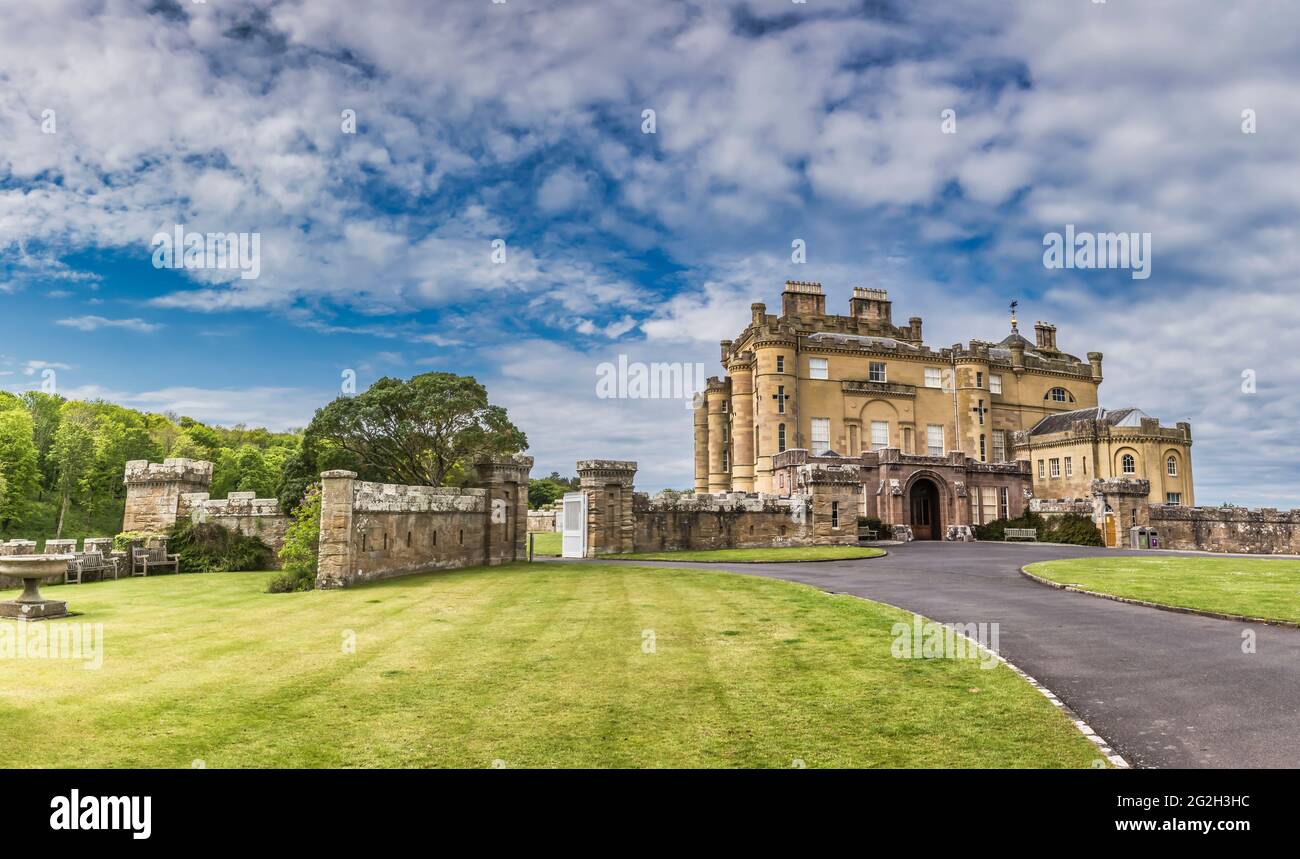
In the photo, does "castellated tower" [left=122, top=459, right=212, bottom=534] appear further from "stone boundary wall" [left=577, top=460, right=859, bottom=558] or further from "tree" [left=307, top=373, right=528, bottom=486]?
"stone boundary wall" [left=577, top=460, right=859, bottom=558]

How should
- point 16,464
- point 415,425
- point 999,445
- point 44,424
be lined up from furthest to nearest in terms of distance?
point 44,424 < point 999,445 < point 16,464 < point 415,425

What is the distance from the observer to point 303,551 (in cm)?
1823

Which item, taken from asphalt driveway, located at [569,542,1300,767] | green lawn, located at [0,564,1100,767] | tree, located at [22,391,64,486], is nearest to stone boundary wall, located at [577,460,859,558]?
asphalt driveway, located at [569,542,1300,767]

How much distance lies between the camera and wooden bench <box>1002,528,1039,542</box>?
3981 centimetres

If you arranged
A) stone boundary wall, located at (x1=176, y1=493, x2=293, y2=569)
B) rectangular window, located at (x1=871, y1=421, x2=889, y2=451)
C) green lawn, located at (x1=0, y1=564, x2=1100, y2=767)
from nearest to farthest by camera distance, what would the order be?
green lawn, located at (x1=0, y1=564, x2=1100, y2=767), stone boundary wall, located at (x1=176, y1=493, x2=293, y2=569), rectangular window, located at (x1=871, y1=421, x2=889, y2=451)

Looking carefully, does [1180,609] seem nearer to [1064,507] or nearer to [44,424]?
[1064,507]

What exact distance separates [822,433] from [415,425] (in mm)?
26848

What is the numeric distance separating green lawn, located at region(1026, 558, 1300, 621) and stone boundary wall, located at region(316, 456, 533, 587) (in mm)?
16244

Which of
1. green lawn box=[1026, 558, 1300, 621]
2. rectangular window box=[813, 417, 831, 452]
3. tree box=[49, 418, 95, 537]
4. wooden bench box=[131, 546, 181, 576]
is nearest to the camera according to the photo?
green lawn box=[1026, 558, 1300, 621]

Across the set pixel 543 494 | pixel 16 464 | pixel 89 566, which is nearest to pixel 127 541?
pixel 89 566

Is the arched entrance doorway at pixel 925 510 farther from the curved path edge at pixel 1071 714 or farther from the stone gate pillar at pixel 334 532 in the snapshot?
the curved path edge at pixel 1071 714

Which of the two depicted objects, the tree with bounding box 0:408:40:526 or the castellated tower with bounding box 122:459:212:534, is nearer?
the castellated tower with bounding box 122:459:212:534
